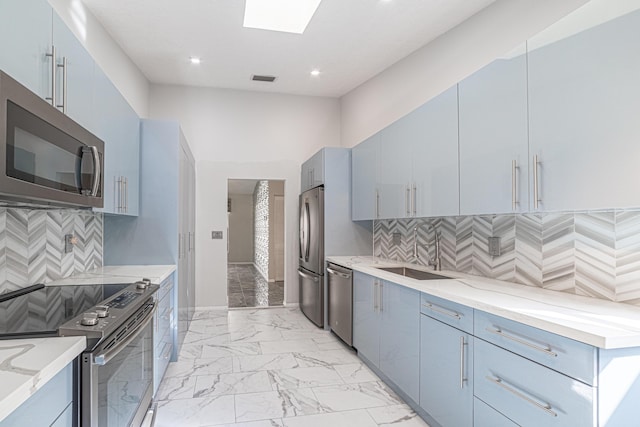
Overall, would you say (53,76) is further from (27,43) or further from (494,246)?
(494,246)

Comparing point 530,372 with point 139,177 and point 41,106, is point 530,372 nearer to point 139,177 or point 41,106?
point 41,106

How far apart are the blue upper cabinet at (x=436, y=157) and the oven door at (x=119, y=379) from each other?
6.45 feet

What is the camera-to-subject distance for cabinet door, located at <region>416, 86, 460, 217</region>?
2523mm

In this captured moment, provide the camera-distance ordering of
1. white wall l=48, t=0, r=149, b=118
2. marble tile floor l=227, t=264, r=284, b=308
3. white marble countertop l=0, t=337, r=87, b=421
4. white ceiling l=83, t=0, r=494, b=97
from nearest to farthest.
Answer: white marble countertop l=0, t=337, r=87, b=421 < white wall l=48, t=0, r=149, b=118 < white ceiling l=83, t=0, r=494, b=97 < marble tile floor l=227, t=264, r=284, b=308

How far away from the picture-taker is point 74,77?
1944mm

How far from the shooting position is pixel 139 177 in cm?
334

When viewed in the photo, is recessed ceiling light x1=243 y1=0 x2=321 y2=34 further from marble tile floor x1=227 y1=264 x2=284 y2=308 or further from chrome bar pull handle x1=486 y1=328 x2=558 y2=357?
marble tile floor x1=227 y1=264 x2=284 y2=308

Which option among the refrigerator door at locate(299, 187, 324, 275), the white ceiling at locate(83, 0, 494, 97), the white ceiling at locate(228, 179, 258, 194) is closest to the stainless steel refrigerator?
the refrigerator door at locate(299, 187, 324, 275)

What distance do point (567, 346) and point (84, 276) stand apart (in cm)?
290

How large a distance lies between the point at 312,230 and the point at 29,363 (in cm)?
370

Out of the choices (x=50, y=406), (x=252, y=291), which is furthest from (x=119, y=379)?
(x=252, y=291)

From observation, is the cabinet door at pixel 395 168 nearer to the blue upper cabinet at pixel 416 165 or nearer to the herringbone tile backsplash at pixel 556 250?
the blue upper cabinet at pixel 416 165

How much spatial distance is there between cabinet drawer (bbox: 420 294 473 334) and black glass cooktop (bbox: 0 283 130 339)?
1.78m

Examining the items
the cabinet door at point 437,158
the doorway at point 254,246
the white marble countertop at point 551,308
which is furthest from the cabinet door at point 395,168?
the doorway at point 254,246
